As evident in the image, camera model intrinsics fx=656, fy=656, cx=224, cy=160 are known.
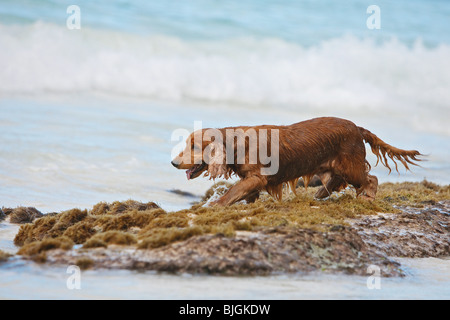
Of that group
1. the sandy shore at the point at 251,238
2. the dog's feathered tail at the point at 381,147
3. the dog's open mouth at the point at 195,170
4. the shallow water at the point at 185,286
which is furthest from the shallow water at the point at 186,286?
the dog's feathered tail at the point at 381,147

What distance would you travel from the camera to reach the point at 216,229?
762 centimetres

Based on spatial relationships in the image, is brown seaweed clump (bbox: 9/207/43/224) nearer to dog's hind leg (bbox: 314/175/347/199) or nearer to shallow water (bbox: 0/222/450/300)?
shallow water (bbox: 0/222/450/300)

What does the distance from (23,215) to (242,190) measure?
417 cm

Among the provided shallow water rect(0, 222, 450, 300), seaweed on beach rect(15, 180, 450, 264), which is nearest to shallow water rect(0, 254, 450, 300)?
shallow water rect(0, 222, 450, 300)

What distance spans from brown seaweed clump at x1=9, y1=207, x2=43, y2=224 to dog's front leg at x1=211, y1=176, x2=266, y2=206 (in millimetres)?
3641

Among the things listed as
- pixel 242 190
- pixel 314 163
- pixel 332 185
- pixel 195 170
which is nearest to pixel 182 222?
pixel 242 190

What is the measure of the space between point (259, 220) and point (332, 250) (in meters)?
1.06

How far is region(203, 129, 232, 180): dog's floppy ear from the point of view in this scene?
32.0 feet

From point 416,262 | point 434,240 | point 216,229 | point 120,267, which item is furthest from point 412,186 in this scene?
point 120,267

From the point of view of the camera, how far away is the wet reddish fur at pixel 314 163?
9750 millimetres
